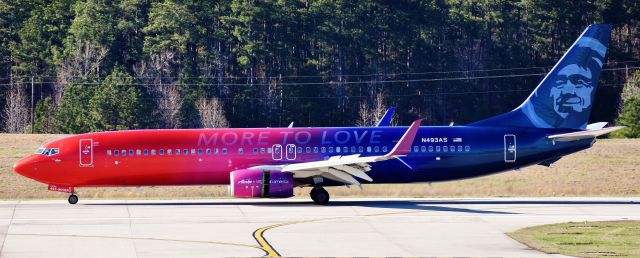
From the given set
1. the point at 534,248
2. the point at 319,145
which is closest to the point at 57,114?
the point at 319,145

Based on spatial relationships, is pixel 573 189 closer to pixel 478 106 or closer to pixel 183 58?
pixel 478 106

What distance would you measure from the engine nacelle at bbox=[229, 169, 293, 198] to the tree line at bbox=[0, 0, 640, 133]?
1831 inches

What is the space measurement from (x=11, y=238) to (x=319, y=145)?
14579 millimetres

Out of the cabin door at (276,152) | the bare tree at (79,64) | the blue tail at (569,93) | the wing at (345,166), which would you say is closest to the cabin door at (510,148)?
the blue tail at (569,93)

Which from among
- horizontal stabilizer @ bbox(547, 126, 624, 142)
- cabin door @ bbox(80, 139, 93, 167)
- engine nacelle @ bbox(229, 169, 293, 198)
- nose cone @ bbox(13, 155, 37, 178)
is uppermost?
horizontal stabilizer @ bbox(547, 126, 624, 142)

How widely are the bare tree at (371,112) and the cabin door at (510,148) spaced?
4244 centimetres

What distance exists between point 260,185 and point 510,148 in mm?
9747

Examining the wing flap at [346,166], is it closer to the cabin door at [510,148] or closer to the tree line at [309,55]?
the cabin door at [510,148]

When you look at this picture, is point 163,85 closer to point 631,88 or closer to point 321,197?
point 631,88

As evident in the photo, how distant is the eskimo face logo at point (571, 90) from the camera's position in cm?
4312

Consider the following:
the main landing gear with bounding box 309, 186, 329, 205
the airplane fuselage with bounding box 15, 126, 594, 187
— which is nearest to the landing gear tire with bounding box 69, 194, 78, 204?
the airplane fuselage with bounding box 15, 126, 594, 187

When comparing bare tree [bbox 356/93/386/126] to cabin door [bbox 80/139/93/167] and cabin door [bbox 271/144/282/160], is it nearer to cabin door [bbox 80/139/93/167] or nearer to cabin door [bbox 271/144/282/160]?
cabin door [bbox 271/144/282/160]

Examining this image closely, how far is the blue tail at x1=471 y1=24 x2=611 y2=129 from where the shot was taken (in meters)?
43.1

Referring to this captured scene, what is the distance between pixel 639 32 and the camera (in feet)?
328
